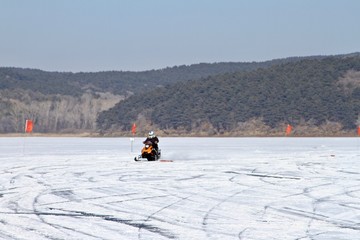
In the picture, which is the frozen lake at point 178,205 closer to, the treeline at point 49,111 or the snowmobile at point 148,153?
the snowmobile at point 148,153

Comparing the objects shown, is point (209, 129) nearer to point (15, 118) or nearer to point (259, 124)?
point (259, 124)

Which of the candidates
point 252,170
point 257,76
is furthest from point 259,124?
point 252,170

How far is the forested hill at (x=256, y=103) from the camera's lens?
121m

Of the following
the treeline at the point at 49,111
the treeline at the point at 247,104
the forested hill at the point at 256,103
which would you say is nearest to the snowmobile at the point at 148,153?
the treeline at the point at 247,104

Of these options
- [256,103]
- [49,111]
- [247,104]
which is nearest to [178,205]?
[256,103]

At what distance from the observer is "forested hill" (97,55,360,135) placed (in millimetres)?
121494

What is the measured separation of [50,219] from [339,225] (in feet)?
16.8

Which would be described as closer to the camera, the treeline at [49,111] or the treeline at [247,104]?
the treeline at [247,104]

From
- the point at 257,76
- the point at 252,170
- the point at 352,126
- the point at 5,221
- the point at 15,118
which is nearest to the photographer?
the point at 5,221

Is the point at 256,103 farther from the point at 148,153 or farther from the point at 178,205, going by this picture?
the point at 178,205

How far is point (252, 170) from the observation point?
24.5m

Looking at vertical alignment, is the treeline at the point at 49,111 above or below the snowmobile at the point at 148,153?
above

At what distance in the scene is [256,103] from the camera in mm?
128250

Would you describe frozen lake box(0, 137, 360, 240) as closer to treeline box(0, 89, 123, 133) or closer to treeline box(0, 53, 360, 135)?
treeline box(0, 53, 360, 135)
